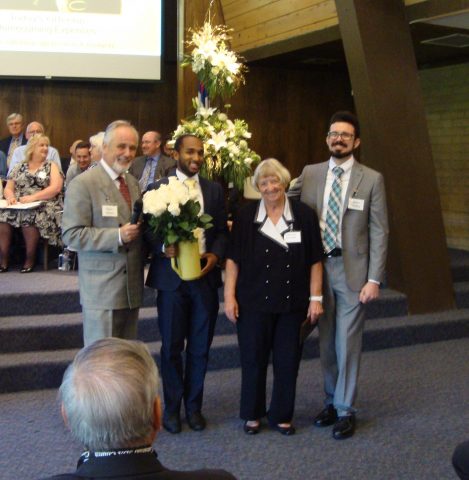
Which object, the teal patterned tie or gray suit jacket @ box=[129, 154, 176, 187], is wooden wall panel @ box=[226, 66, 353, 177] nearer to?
gray suit jacket @ box=[129, 154, 176, 187]

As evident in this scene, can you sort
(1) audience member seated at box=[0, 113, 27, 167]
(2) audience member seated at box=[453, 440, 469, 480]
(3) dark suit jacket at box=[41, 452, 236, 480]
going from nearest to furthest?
(3) dark suit jacket at box=[41, 452, 236, 480], (2) audience member seated at box=[453, 440, 469, 480], (1) audience member seated at box=[0, 113, 27, 167]

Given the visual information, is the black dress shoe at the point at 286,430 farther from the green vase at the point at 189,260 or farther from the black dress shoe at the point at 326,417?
the green vase at the point at 189,260

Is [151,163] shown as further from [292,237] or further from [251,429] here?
[251,429]

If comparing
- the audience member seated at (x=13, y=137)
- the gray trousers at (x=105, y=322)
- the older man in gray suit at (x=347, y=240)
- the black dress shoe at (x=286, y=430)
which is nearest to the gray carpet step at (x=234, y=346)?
the gray trousers at (x=105, y=322)

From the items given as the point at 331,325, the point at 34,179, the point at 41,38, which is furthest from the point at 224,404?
the point at 41,38

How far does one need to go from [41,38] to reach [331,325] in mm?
5624

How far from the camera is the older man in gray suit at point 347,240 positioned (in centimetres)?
354

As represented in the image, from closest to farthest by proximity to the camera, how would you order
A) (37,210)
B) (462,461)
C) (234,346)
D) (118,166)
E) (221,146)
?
(462,461) < (118,166) < (234,346) < (221,146) < (37,210)

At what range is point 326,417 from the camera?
3752 millimetres

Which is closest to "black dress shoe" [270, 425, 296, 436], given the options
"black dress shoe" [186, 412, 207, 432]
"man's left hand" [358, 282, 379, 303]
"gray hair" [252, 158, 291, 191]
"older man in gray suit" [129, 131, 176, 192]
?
"black dress shoe" [186, 412, 207, 432]

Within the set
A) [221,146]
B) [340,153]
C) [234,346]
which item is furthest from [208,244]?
[221,146]

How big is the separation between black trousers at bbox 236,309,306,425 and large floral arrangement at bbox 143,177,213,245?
1.91ft

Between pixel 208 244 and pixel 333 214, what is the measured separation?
2.20 ft

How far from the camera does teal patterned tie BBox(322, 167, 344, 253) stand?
11.7 feet
